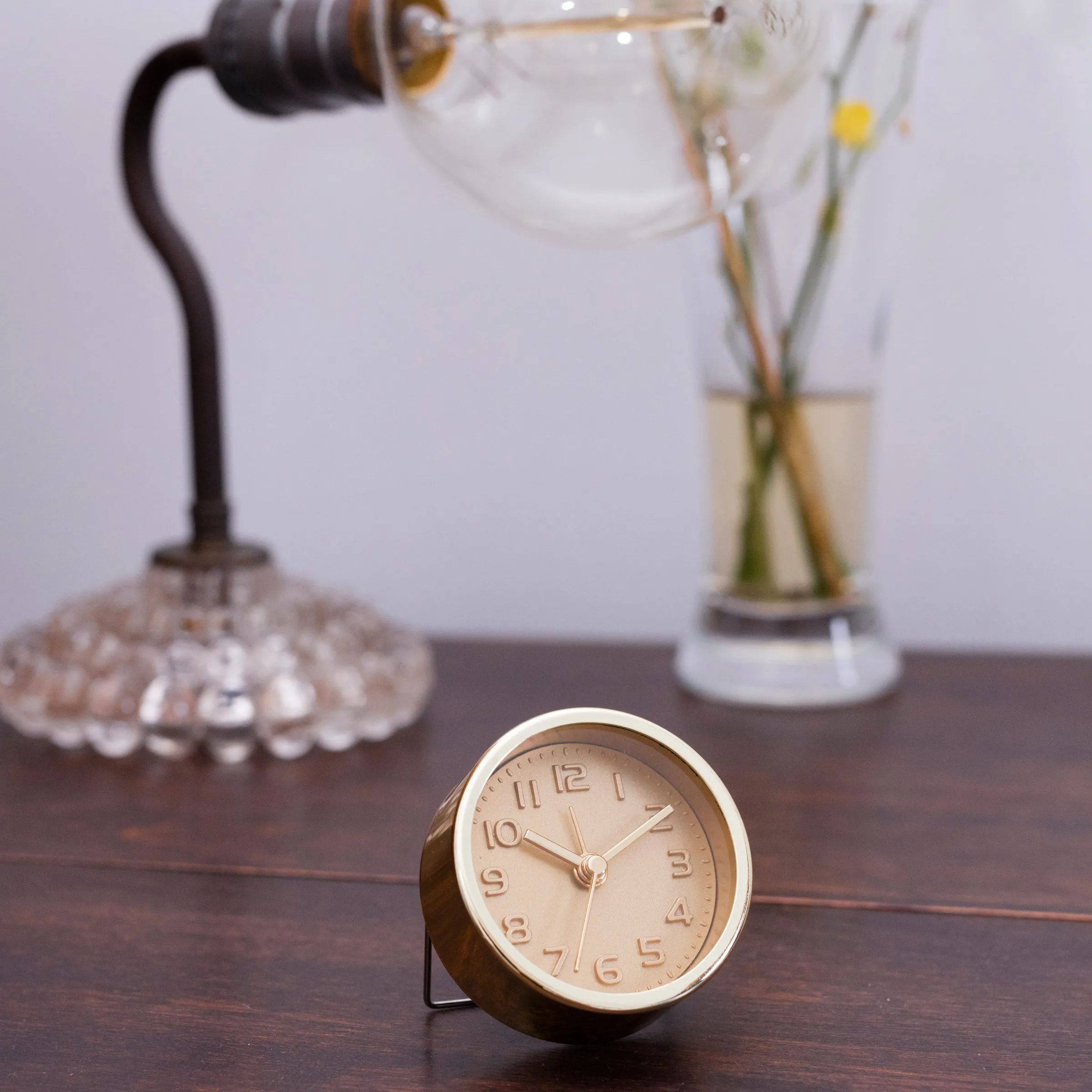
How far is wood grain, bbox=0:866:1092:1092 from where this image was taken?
0.45 m

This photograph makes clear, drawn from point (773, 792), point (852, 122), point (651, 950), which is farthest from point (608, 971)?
point (852, 122)

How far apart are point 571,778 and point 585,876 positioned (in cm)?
4

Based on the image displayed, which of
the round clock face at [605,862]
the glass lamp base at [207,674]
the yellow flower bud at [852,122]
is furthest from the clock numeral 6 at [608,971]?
the yellow flower bud at [852,122]

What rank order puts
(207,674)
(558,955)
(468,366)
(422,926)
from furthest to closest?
(468,366) → (207,674) → (422,926) → (558,955)

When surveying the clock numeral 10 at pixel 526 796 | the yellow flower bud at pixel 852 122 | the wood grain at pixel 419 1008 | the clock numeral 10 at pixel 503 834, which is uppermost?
the yellow flower bud at pixel 852 122

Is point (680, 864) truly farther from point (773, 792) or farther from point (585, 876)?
point (773, 792)

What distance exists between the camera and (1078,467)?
1088 mm

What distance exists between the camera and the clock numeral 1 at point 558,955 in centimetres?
45

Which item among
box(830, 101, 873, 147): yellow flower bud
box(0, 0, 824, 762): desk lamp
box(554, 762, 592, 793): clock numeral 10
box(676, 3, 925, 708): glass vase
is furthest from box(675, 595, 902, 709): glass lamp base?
box(554, 762, 592, 793): clock numeral 10

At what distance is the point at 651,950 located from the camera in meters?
0.46

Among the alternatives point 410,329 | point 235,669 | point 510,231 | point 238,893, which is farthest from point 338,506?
point 238,893

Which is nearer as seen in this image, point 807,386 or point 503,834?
point 503,834

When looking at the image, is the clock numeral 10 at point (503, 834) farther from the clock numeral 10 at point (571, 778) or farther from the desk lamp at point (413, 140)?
the desk lamp at point (413, 140)

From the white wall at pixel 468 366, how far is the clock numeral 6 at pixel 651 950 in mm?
657
